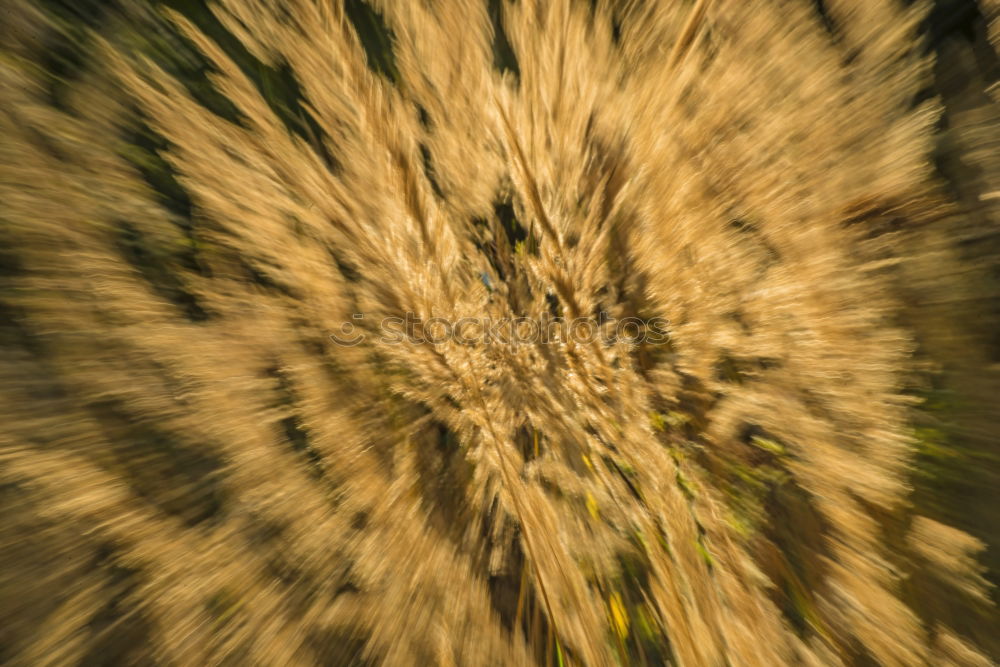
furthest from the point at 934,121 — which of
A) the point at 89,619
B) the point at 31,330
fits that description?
the point at 89,619

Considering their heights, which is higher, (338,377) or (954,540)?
(338,377)

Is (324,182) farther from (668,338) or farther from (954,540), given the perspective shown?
(954,540)

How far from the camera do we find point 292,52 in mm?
992

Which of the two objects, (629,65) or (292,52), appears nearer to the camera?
(629,65)

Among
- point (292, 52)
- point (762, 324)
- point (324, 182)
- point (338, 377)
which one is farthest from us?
point (338, 377)

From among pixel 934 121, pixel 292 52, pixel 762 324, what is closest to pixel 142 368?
pixel 292 52

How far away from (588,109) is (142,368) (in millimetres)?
1005

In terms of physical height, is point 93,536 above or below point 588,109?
below

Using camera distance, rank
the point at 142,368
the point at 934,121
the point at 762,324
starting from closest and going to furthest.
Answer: the point at 934,121 < the point at 762,324 < the point at 142,368

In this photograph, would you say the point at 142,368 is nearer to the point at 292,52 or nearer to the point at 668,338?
the point at 292,52

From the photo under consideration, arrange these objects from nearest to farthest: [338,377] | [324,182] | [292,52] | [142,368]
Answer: [142,368], [292,52], [324,182], [338,377]

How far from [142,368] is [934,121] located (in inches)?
50.1

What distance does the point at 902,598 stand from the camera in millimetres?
619

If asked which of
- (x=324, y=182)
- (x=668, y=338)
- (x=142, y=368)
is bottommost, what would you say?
(x=668, y=338)
